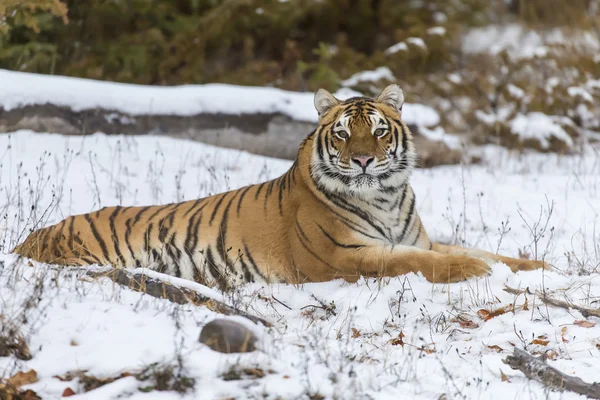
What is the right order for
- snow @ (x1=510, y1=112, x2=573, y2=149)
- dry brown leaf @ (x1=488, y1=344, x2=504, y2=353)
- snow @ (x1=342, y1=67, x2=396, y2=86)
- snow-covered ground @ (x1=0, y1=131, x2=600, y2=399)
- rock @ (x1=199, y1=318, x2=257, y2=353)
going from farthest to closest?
snow @ (x1=342, y1=67, x2=396, y2=86) → snow @ (x1=510, y1=112, x2=573, y2=149) → dry brown leaf @ (x1=488, y1=344, x2=504, y2=353) → rock @ (x1=199, y1=318, x2=257, y2=353) → snow-covered ground @ (x1=0, y1=131, x2=600, y2=399)

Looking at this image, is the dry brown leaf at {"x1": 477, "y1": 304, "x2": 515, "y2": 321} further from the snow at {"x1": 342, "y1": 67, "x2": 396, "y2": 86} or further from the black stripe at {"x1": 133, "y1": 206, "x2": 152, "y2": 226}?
the snow at {"x1": 342, "y1": 67, "x2": 396, "y2": 86}

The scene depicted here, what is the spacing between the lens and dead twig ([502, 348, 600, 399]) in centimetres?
351

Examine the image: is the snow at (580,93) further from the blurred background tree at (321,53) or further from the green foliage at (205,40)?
the green foliage at (205,40)

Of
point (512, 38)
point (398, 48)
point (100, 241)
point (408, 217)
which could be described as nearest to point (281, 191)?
point (408, 217)

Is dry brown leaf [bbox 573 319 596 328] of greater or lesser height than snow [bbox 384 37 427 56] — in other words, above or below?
below

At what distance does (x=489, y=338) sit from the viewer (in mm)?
4242

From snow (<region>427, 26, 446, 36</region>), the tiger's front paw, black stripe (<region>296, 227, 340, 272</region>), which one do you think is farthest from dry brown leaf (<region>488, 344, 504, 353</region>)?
snow (<region>427, 26, 446, 36</region>)

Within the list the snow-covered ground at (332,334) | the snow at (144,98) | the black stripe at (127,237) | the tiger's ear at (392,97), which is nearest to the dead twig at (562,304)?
the snow-covered ground at (332,334)

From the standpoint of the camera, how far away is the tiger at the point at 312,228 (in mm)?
5254

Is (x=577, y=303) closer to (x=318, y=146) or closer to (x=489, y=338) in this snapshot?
(x=489, y=338)

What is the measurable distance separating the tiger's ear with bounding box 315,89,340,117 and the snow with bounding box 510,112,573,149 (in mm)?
6530

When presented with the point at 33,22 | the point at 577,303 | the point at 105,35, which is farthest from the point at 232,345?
the point at 105,35

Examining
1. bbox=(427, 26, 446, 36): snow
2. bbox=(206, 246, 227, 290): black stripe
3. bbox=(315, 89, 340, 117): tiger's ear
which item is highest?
bbox=(427, 26, 446, 36): snow

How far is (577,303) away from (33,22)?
465 centimetres
